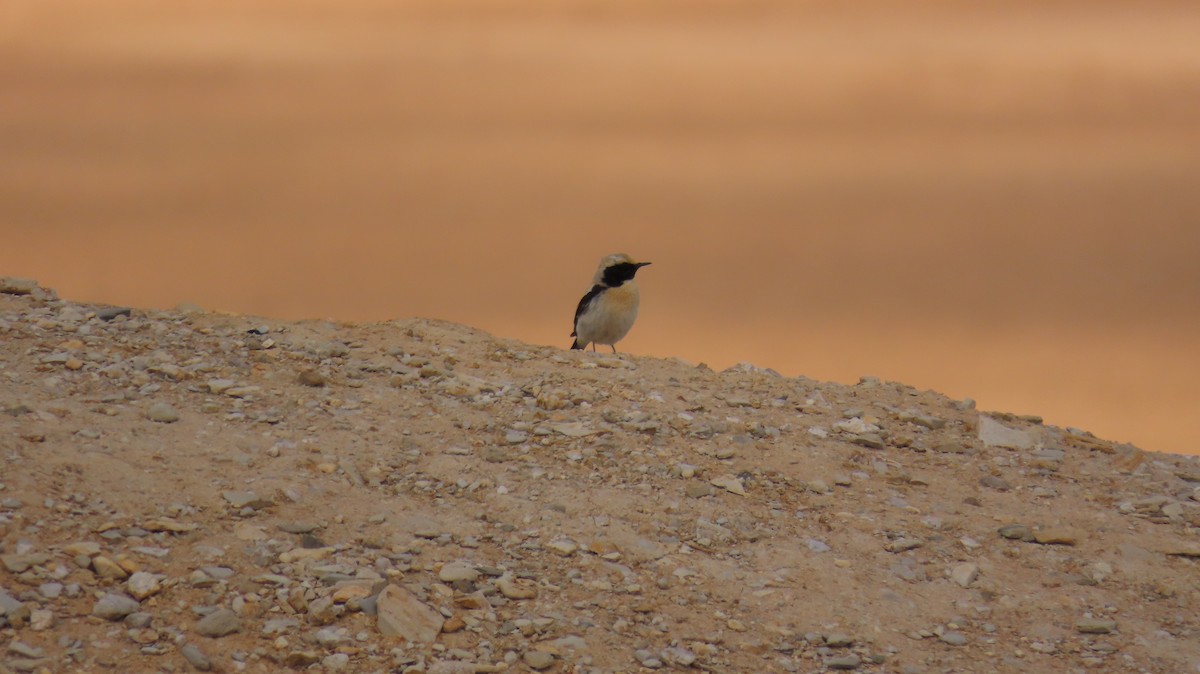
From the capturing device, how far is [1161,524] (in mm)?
9070

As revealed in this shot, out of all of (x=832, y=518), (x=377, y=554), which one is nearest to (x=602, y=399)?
(x=832, y=518)

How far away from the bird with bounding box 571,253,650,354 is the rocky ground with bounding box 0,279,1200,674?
2.42 metres

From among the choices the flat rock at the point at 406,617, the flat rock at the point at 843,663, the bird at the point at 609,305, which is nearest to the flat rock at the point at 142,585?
the flat rock at the point at 406,617

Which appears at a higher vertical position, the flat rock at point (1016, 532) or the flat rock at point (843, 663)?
the flat rock at point (1016, 532)

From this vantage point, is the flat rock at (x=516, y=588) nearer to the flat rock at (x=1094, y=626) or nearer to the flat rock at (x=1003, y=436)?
the flat rock at (x=1094, y=626)

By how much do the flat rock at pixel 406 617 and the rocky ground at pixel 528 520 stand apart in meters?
0.01

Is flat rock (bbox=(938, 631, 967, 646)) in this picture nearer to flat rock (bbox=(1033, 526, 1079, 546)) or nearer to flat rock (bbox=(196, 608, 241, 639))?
flat rock (bbox=(1033, 526, 1079, 546))

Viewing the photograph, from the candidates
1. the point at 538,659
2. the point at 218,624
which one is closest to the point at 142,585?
the point at 218,624

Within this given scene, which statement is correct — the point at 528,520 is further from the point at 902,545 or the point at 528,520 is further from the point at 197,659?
the point at 902,545

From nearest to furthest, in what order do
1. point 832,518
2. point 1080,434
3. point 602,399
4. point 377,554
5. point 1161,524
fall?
point 377,554 → point 832,518 → point 1161,524 → point 602,399 → point 1080,434

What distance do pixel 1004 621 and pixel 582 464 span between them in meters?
2.96

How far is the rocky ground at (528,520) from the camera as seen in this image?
6801 millimetres

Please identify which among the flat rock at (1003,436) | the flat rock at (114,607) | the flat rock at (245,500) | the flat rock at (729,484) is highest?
the flat rock at (1003,436)

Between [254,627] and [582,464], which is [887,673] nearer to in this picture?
[582,464]
